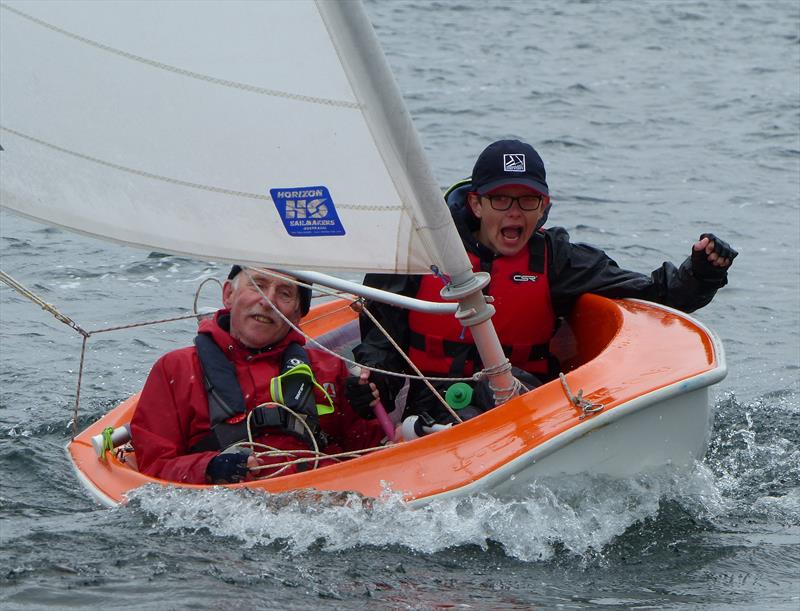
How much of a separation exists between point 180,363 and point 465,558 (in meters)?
1.10

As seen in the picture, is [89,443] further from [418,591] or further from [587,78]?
[587,78]

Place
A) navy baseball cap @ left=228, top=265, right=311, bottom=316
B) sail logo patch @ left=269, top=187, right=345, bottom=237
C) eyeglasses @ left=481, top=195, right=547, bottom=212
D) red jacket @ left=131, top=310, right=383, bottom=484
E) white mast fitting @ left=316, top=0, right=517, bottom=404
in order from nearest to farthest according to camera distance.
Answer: white mast fitting @ left=316, top=0, right=517, bottom=404 → sail logo patch @ left=269, top=187, right=345, bottom=237 → red jacket @ left=131, top=310, right=383, bottom=484 → navy baseball cap @ left=228, top=265, right=311, bottom=316 → eyeglasses @ left=481, top=195, right=547, bottom=212

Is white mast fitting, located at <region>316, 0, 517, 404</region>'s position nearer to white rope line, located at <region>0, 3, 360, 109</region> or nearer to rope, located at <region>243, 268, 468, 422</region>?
white rope line, located at <region>0, 3, 360, 109</region>

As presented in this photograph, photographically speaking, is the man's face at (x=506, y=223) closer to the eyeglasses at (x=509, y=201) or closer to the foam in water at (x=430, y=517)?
the eyeglasses at (x=509, y=201)

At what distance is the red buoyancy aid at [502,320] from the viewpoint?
4371mm

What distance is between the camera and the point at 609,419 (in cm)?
359

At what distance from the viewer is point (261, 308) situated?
404cm

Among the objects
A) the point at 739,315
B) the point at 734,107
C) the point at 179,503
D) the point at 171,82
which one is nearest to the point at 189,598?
the point at 179,503

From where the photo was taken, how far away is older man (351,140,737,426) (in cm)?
425

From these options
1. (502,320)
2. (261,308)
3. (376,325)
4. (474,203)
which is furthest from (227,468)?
(474,203)

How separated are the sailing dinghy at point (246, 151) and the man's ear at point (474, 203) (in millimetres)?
821

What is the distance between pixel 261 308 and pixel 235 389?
257 mm

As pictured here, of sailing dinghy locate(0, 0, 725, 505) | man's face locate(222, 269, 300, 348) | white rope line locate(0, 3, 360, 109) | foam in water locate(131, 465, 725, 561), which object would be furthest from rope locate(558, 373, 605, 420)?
white rope line locate(0, 3, 360, 109)

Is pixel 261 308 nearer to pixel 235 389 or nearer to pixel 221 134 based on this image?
pixel 235 389
